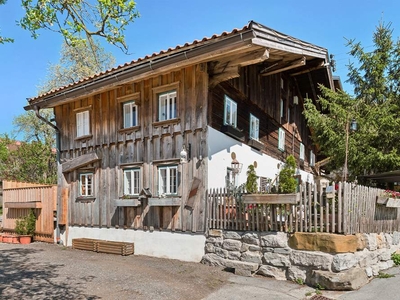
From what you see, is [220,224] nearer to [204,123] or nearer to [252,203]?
[252,203]

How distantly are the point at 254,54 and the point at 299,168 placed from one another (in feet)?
35.1

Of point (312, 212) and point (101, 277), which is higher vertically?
point (312, 212)

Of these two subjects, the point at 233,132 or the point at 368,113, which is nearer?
the point at 233,132

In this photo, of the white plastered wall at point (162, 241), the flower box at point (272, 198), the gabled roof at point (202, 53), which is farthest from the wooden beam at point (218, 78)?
the white plastered wall at point (162, 241)

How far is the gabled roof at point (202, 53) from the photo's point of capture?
725cm

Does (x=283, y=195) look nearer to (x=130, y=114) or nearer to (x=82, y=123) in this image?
(x=130, y=114)

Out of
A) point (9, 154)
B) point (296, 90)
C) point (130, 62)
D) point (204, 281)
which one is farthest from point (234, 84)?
point (9, 154)

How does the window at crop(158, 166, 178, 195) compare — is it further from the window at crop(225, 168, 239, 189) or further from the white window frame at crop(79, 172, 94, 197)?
the white window frame at crop(79, 172, 94, 197)

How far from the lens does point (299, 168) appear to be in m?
17.6

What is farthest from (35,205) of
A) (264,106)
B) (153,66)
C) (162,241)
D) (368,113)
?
(368,113)

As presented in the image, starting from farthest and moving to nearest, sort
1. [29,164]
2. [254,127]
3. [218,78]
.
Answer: [29,164]
[254,127]
[218,78]

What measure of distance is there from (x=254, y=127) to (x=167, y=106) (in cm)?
378

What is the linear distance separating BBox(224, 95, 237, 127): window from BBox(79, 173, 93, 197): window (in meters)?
5.31

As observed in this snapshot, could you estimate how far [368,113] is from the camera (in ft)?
45.0
